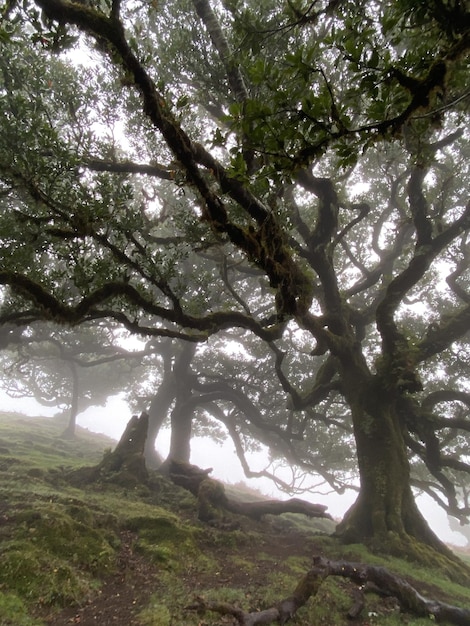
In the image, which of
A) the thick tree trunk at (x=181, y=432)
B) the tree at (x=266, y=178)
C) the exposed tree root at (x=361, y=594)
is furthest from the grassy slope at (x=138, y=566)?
the thick tree trunk at (x=181, y=432)

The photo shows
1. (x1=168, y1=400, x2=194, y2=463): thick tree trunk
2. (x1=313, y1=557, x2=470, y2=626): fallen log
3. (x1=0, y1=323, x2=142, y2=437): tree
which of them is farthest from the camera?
(x1=0, y1=323, x2=142, y2=437): tree

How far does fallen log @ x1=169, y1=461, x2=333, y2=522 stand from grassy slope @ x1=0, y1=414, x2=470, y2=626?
1703 millimetres

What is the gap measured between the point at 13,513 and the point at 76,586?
9.53ft

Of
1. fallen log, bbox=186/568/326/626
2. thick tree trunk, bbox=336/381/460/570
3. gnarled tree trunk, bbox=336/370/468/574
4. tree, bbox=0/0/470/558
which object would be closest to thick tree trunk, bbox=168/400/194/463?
tree, bbox=0/0/470/558

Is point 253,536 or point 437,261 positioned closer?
point 253,536

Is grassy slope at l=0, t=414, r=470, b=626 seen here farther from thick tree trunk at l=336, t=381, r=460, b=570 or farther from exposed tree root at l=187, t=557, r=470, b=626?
thick tree trunk at l=336, t=381, r=460, b=570

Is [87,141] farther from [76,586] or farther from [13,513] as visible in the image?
[76,586]

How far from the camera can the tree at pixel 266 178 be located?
10.3ft

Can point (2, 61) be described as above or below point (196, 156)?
above

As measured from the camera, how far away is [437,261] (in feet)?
57.5

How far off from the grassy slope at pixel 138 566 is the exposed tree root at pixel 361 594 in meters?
0.24

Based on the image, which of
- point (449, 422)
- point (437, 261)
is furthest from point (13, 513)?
point (437, 261)

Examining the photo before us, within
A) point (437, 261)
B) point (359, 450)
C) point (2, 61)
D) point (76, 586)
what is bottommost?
point (76, 586)

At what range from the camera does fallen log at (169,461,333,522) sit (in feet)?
44.6
